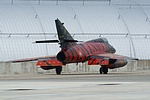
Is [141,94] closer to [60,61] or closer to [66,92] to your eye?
[66,92]

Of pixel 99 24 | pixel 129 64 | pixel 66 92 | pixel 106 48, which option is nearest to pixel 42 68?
pixel 106 48

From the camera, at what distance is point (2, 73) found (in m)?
77.1

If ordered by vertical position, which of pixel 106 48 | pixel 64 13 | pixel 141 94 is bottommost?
pixel 141 94

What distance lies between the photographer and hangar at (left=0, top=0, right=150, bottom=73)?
8756cm

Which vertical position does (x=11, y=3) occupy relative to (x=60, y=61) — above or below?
above

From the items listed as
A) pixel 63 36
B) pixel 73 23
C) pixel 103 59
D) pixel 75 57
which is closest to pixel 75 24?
pixel 73 23

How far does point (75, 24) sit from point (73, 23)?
309 mm

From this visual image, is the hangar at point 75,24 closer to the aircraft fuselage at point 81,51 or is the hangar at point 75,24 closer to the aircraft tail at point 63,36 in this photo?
the aircraft fuselage at point 81,51

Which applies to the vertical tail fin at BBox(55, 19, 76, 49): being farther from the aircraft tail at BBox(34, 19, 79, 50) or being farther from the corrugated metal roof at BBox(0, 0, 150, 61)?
the corrugated metal roof at BBox(0, 0, 150, 61)

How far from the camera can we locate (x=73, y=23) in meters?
94.6

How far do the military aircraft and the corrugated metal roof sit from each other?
10135mm

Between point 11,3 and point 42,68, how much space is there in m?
19.7

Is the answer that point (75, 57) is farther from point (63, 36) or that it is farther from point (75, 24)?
point (75, 24)

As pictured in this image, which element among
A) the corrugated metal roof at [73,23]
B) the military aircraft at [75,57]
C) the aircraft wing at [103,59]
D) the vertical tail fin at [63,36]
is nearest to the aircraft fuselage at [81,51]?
the military aircraft at [75,57]
